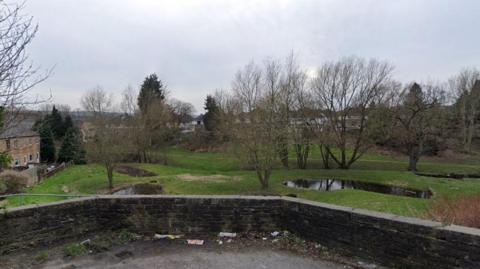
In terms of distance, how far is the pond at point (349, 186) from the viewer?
2285 centimetres

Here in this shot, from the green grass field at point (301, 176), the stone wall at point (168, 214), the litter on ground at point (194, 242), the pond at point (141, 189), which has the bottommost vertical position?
the pond at point (141, 189)

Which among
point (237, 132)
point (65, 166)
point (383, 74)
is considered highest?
point (383, 74)

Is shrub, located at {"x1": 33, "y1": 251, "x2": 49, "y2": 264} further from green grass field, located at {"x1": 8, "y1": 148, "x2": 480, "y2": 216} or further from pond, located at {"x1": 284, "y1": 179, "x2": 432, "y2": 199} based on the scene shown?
pond, located at {"x1": 284, "y1": 179, "x2": 432, "y2": 199}

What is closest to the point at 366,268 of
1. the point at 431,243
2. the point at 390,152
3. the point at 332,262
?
the point at 332,262

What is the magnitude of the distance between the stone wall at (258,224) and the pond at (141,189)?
15.7 m

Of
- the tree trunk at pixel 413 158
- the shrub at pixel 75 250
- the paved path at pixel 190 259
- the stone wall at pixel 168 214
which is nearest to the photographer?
the paved path at pixel 190 259

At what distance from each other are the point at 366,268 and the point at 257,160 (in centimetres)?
1598

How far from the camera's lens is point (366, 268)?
538 cm

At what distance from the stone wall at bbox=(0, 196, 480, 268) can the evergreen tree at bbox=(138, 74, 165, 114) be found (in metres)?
35.3

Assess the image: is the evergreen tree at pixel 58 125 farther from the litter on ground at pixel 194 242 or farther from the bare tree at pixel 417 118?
the litter on ground at pixel 194 242

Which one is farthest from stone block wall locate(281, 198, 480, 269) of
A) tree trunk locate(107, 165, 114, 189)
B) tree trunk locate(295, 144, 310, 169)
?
tree trunk locate(295, 144, 310, 169)

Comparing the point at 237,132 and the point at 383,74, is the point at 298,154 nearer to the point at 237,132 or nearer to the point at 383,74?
the point at 383,74

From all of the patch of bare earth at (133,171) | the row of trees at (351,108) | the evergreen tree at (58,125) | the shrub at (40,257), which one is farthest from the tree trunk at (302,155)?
the evergreen tree at (58,125)

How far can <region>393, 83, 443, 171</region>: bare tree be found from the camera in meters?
30.8
